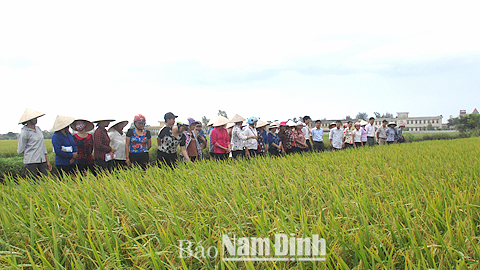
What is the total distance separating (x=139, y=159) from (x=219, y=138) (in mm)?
1666

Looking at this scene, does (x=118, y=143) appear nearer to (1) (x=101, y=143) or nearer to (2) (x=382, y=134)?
(1) (x=101, y=143)

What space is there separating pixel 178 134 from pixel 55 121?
1.90m

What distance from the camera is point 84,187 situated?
3.52m

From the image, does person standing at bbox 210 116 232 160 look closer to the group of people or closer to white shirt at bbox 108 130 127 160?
the group of people

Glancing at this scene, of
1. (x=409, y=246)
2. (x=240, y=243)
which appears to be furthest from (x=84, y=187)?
(x=409, y=246)

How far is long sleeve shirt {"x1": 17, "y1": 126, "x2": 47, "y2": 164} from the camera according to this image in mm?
4527

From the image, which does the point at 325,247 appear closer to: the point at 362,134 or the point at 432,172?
the point at 432,172

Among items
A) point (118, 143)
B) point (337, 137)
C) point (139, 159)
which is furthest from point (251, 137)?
point (337, 137)

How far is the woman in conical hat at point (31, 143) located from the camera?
4523 mm

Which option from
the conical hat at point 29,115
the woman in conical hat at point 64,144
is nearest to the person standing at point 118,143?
the woman in conical hat at point 64,144

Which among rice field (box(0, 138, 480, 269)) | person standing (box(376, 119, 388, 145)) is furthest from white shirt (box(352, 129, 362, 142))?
rice field (box(0, 138, 480, 269))

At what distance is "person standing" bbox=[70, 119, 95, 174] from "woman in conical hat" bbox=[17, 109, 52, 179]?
52 cm

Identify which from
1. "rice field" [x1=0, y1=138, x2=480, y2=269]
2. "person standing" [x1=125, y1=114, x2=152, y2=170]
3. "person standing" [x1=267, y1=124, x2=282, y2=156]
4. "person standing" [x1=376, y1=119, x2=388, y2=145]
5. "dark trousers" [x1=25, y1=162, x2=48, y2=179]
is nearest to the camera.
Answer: "rice field" [x1=0, y1=138, x2=480, y2=269]

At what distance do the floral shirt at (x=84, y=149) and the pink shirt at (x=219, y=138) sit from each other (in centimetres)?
231
